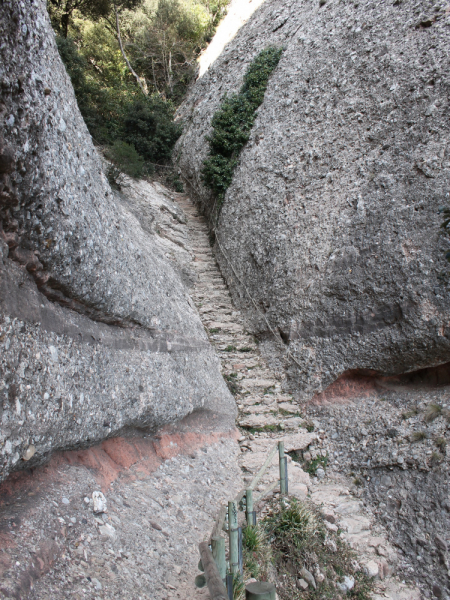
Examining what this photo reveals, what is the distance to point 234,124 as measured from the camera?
34.1 feet

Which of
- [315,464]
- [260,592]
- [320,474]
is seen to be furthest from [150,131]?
[260,592]

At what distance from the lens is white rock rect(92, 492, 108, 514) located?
342 centimetres

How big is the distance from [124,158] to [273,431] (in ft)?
24.8

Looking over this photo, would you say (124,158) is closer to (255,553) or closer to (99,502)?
(99,502)

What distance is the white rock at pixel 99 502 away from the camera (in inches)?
135

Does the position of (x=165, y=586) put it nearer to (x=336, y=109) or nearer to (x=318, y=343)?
(x=318, y=343)

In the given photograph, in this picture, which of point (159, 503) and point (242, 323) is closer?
point (159, 503)

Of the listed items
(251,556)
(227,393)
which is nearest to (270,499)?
A: (251,556)

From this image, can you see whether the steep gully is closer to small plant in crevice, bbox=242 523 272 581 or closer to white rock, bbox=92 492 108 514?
white rock, bbox=92 492 108 514

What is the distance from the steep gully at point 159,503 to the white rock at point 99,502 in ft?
0.18

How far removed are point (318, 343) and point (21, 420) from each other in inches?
215

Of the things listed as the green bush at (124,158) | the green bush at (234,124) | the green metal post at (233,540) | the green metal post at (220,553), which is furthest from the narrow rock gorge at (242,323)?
the green metal post at (220,553)

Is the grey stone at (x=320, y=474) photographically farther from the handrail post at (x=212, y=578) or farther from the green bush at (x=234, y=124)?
the green bush at (x=234, y=124)

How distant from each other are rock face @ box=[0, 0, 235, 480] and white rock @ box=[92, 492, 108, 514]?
0.48 metres
